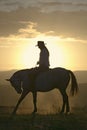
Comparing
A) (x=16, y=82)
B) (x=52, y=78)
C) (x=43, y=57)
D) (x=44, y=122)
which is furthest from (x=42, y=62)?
(x=44, y=122)

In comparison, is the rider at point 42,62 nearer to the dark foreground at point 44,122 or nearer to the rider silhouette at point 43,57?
the rider silhouette at point 43,57

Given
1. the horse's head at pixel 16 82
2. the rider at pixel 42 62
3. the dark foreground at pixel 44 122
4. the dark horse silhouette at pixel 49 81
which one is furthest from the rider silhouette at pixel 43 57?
the dark foreground at pixel 44 122

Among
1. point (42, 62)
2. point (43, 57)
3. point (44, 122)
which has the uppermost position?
point (43, 57)

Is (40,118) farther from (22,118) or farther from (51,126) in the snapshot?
(51,126)

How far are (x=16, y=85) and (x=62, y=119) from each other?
4132 millimetres

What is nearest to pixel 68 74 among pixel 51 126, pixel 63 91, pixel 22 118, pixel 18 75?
pixel 63 91

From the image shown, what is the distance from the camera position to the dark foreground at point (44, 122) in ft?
56.8

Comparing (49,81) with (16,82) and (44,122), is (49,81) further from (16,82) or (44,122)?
(44,122)

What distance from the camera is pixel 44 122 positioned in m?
18.5

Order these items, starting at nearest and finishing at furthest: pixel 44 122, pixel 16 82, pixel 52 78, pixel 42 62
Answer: pixel 44 122, pixel 42 62, pixel 52 78, pixel 16 82

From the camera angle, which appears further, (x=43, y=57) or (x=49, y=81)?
(x=49, y=81)

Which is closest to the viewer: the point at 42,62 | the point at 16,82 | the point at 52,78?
the point at 42,62

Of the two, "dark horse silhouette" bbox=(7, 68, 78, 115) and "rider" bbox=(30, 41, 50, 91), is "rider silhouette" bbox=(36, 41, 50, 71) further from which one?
"dark horse silhouette" bbox=(7, 68, 78, 115)

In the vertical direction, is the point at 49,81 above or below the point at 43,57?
below
